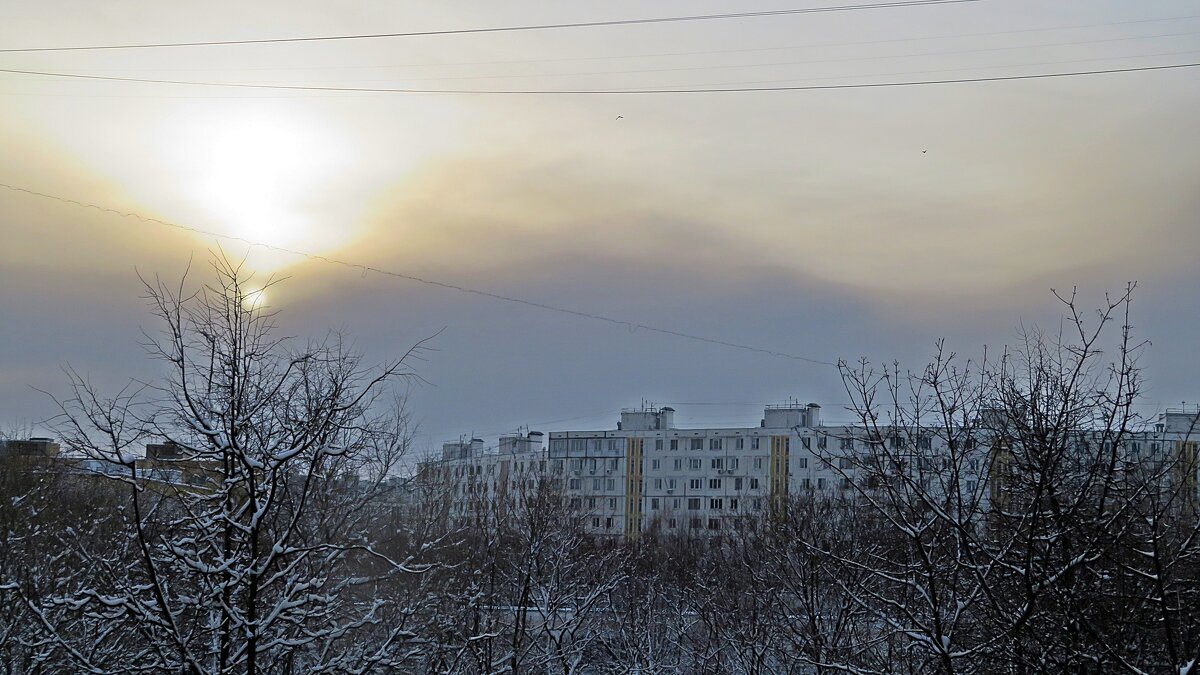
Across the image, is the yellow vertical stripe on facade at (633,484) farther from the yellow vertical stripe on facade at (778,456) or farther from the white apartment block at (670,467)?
the yellow vertical stripe on facade at (778,456)

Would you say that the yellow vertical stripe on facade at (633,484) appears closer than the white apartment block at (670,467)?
No

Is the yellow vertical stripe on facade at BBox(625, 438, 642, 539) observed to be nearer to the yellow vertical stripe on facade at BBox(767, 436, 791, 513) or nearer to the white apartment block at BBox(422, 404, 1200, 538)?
the white apartment block at BBox(422, 404, 1200, 538)

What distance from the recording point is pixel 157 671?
930cm

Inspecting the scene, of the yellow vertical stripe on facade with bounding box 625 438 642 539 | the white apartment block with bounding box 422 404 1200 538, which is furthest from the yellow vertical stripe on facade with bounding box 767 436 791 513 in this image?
the yellow vertical stripe on facade with bounding box 625 438 642 539

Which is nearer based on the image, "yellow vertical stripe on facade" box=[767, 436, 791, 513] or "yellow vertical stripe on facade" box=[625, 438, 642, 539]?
"yellow vertical stripe on facade" box=[767, 436, 791, 513]

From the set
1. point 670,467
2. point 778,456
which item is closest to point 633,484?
point 670,467

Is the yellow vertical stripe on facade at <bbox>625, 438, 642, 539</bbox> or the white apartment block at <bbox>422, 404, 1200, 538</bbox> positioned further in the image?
the yellow vertical stripe on facade at <bbox>625, 438, 642, 539</bbox>

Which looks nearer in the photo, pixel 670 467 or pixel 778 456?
pixel 778 456

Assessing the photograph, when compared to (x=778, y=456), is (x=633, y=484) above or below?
below

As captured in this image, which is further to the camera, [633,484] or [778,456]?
[633,484]

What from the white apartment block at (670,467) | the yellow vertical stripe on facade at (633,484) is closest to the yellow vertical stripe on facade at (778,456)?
the white apartment block at (670,467)

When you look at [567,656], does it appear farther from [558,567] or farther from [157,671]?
[157,671]

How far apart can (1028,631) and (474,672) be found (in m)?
18.4

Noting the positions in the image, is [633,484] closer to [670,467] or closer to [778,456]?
[670,467]
